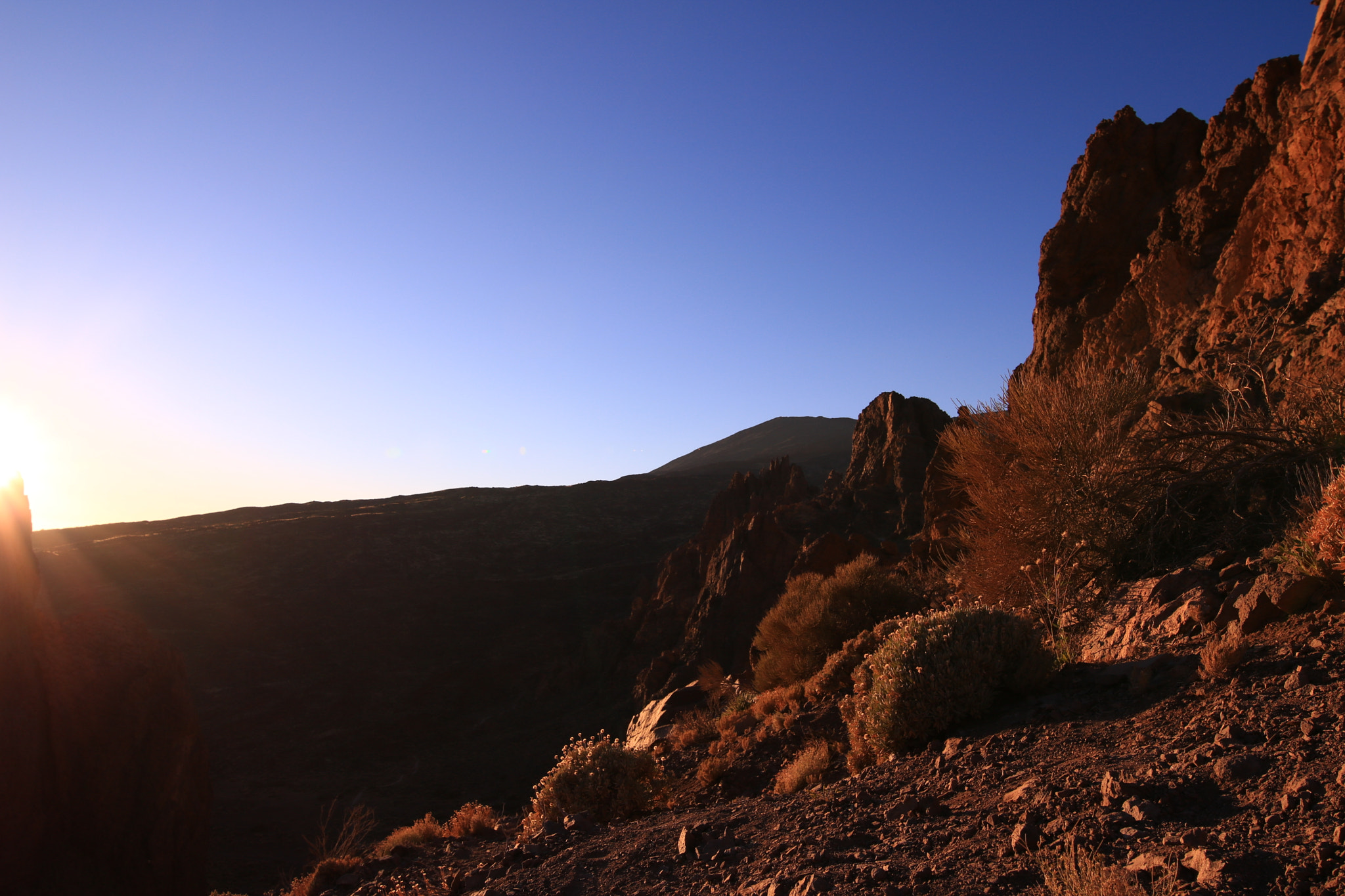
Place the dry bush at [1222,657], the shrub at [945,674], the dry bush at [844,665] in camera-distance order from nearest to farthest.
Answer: the dry bush at [1222,657] → the shrub at [945,674] → the dry bush at [844,665]

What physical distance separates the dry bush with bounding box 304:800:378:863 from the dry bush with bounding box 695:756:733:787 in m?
3.97

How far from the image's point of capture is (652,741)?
1427 centimetres

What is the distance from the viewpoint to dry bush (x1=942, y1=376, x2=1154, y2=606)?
826cm

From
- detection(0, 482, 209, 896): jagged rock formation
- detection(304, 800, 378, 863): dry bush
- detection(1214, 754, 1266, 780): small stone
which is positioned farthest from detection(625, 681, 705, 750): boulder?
detection(1214, 754, 1266, 780): small stone

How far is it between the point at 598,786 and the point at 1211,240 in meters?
15.8

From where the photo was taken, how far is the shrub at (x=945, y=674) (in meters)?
6.55

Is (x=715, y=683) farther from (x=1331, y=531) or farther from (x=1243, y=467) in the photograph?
(x=1331, y=531)

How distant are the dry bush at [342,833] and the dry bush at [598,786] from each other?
219 centimetres

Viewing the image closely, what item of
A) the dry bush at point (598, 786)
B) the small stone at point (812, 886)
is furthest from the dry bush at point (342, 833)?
the small stone at point (812, 886)

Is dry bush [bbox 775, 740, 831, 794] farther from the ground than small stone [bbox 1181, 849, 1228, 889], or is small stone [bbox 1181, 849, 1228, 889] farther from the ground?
small stone [bbox 1181, 849, 1228, 889]

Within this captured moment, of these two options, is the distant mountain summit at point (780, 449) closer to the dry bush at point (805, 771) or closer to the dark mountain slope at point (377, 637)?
the dark mountain slope at point (377, 637)

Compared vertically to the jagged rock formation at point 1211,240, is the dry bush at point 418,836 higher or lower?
lower

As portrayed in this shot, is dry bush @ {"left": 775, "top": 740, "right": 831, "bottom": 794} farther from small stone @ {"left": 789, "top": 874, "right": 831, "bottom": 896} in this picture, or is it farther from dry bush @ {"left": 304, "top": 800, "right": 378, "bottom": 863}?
dry bush @ {"left": 304, "top": 800, "right": 378, "bottom": 863}

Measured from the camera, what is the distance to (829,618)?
47.2ft
